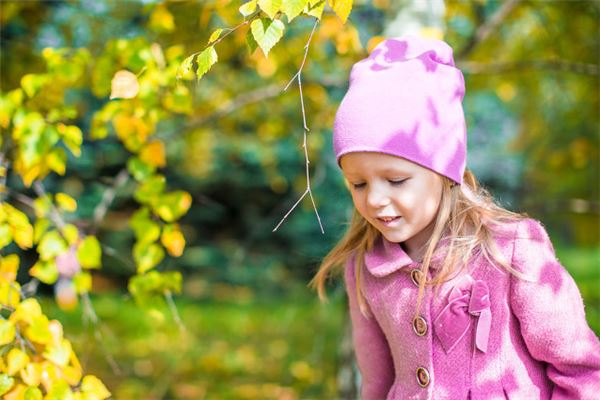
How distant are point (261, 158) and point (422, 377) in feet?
19.2

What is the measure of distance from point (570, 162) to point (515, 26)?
95cm

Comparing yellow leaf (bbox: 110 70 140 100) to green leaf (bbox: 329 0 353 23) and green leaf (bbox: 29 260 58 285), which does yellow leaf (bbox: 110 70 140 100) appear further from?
green leaf (bbox: 329 0 353 23)

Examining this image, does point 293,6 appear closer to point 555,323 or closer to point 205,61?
point 205,61

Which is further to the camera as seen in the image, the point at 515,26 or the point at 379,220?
the point at 515,26

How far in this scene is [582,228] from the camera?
12.2m

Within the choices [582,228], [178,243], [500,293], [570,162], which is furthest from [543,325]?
[582,228]

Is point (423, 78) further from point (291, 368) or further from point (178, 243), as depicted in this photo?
point (291, 368)

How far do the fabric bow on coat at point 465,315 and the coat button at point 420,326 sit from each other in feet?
0.09

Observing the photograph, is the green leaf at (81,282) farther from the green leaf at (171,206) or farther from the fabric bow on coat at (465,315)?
the fabric bow on coat at (465,315)

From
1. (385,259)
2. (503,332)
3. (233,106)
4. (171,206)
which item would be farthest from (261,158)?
(503,332)

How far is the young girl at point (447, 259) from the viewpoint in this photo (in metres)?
1.78

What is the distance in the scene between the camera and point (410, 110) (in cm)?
181

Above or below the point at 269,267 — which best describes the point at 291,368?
above

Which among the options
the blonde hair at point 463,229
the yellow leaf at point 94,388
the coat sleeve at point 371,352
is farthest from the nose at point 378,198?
the yellow leaf at point 94,388
